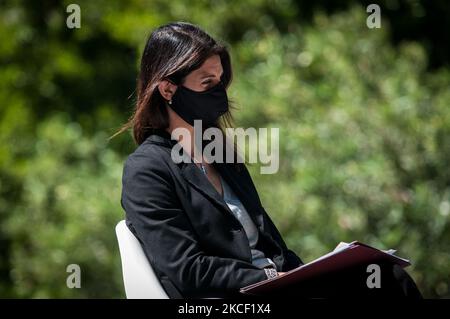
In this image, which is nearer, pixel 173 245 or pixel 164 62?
pixel 173 245

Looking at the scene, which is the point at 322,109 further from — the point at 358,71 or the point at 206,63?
the point at 206,63

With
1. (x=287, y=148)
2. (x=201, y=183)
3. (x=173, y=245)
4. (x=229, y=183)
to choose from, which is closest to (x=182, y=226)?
(x=173, y=245)

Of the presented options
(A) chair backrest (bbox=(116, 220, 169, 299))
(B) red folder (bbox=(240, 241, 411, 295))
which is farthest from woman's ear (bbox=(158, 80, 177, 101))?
(B) red folder (bbox=(240, 241, 411, 295))

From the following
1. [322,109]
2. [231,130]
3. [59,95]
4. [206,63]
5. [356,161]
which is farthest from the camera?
[59,95]

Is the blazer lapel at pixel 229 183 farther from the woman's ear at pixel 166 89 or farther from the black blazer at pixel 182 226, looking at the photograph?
the woman's ear at pixel 166 89

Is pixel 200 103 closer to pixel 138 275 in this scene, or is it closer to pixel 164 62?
pixel 164 62

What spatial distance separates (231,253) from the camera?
9.35 ft

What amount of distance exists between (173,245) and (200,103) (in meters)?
0.50

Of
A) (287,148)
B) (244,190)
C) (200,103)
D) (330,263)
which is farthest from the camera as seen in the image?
(287,148)

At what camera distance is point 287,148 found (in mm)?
5793

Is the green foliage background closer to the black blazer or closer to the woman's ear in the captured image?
the woman's ear
